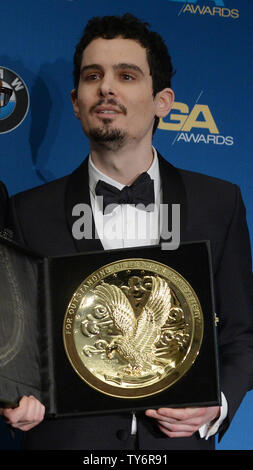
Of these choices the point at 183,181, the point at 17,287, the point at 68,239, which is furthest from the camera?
the point at 183,181

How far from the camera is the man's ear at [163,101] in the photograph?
7.52 feet

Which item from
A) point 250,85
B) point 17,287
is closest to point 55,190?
point 17,287

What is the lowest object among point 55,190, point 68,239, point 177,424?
point 177,424

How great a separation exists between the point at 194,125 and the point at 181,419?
1.20 metres

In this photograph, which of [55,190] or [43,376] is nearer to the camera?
[43,376]

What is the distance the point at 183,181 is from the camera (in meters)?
2.21

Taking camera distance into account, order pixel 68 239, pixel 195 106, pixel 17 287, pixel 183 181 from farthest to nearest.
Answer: pixel 195 106
pixel 183 181
pixel 68 239
pixel 17 287

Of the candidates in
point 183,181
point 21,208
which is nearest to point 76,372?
point 21,208


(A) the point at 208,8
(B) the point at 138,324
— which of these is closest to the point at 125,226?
(B) the point at 138,324

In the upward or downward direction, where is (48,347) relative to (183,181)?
downward

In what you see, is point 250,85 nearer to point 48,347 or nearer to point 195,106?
point 195,106

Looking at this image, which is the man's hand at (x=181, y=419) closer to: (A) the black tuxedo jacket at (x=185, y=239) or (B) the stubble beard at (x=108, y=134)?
(A) the black tuxedo jacket at (x=185, y=239)

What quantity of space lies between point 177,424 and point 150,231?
1.94 feet

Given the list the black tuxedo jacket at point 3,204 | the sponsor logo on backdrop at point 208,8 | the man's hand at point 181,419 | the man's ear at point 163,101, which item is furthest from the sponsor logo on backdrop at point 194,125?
the man's hand at point 181,419
